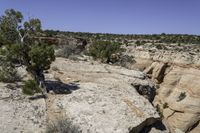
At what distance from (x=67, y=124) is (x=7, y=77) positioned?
6939mm

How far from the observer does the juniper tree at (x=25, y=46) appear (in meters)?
16.2

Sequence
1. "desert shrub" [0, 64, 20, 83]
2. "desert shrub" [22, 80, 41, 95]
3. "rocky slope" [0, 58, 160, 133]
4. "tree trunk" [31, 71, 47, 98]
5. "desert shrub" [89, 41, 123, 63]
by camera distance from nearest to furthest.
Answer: "rocky slope" [0, 58, 160, 133], "desert shrub" [22, 80, 41, 95], "tree trunk" [31, 71, 47, 98], "desert shrub" [0, 64, 20, 83], "desert shrub" [89, 41, 123, 63]

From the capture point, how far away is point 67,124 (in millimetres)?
12055

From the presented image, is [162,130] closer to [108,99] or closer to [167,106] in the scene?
[108,99]

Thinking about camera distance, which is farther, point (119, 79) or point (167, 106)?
point (167, 106)

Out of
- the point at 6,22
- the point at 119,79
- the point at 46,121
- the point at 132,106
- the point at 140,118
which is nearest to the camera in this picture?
the point at 46,121

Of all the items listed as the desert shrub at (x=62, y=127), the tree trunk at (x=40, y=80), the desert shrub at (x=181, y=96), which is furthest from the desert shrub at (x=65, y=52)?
the desert shrub at (x=62, y=127)

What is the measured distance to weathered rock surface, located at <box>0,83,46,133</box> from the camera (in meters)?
12.1

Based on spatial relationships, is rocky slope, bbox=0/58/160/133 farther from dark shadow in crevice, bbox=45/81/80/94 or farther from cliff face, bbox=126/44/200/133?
cliff face, bbox=126/44/200/133

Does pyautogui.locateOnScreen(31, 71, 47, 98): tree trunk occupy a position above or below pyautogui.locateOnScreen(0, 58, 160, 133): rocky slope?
above

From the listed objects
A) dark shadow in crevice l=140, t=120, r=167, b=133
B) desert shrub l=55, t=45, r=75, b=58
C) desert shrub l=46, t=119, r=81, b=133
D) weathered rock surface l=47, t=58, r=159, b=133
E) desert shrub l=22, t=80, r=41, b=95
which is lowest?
dark shadow in crevice l=140, t=120, r=167, b=133

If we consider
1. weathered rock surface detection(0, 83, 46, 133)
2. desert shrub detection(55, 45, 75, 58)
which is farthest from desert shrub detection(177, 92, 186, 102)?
weathered rock surface detection(0, 83, 46, 133)

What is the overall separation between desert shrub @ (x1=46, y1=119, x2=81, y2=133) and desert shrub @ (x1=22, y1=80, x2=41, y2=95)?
3618 mm

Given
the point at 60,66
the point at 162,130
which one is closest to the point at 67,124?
the point at 162,130
